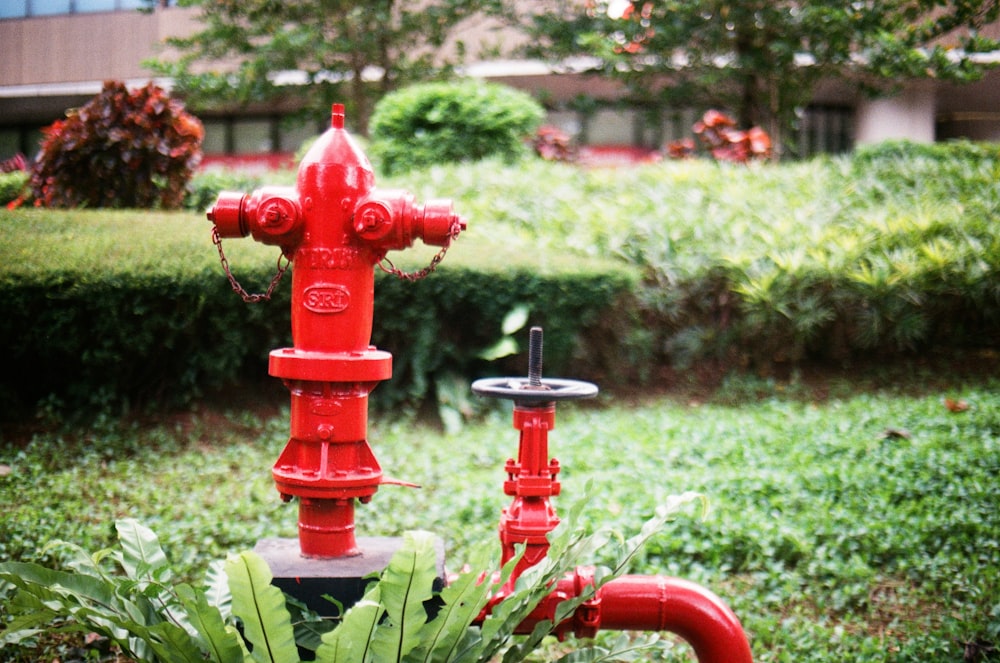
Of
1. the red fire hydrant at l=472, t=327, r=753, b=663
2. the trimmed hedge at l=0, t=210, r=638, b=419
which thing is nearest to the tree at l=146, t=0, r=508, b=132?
the trimmed hedge at l=0, t=210, r=638, b=419

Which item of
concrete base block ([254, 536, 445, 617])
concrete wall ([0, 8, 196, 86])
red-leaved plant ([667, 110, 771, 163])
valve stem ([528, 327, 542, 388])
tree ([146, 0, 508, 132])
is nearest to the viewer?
concrete base block ([254, 536, 445, 617])

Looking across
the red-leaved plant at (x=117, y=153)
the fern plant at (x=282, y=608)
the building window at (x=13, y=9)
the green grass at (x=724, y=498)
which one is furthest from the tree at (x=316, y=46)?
the fern plant at (x=282, y=608)

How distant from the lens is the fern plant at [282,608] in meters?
1.55

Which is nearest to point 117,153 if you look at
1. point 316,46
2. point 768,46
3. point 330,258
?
point 330,258

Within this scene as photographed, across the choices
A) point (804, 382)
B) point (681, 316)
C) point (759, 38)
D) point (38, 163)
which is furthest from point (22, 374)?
point (759, 38)

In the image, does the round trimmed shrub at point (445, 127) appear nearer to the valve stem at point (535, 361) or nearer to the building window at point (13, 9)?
the building window at point (13, 9)

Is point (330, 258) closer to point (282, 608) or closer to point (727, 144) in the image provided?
point (282, 608)

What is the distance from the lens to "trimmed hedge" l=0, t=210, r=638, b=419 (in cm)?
398

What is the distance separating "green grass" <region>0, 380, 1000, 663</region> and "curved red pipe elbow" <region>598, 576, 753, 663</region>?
47 centimetres

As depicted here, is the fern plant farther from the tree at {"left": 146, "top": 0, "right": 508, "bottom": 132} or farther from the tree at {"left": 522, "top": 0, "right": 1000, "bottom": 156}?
the tree at {"left": 146, "top": 0, "right": 508, "bottom": 132}

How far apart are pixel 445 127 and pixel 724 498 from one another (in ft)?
19.5

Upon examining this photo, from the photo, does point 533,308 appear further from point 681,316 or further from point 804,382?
point 804,382

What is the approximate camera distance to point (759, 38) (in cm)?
1094

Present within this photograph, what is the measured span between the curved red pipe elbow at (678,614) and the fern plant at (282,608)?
7 centimetres
